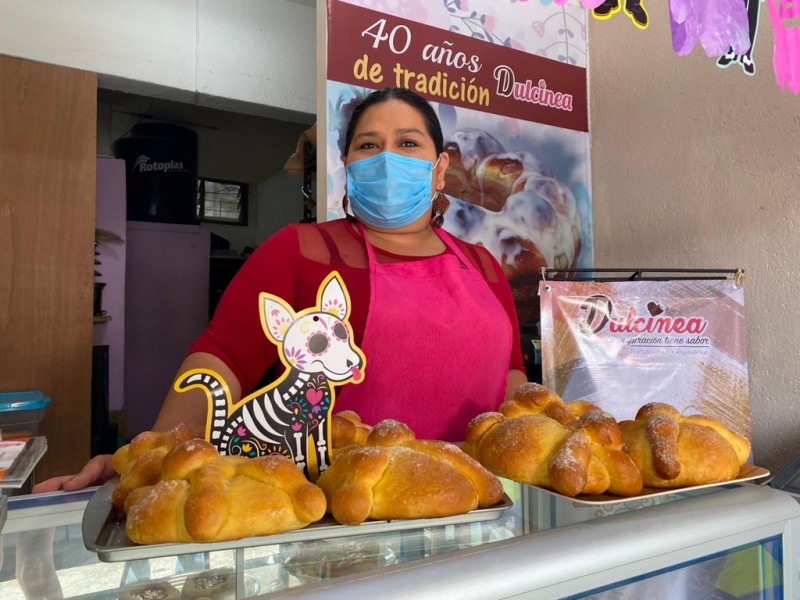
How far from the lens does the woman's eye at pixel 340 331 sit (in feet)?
2.58

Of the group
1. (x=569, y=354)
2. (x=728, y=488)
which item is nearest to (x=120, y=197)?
(x=569, y=354)

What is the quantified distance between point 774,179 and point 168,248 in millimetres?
3939

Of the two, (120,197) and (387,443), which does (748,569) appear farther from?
(120,197)

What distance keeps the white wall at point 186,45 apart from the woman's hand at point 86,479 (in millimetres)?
2479

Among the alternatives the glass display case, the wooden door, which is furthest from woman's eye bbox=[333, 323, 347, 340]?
the wooden door

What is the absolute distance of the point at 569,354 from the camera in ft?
7.14

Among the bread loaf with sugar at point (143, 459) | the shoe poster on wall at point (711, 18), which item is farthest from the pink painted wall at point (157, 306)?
the bread loaf with sugar at point (143, 459)

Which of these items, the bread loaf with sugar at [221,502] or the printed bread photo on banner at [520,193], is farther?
the printed bread photo on banner at [520,193]

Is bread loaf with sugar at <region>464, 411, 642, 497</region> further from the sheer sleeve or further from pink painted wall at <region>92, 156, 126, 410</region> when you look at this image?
pink painted wall at <region>92, 156, 126, 410</region>

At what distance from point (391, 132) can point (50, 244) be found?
1874mm

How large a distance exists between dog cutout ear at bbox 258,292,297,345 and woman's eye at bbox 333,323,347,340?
58 millimetres

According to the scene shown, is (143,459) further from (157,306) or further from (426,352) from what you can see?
(157,306)

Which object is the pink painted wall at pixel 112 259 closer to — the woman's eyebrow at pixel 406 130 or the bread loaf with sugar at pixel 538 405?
the woman's eyebrow at pixel 406 130

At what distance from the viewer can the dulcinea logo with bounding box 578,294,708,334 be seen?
7.04 feet
